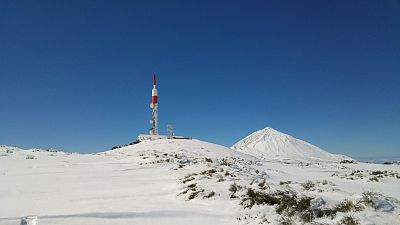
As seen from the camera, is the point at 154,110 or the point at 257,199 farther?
the point at 154,110

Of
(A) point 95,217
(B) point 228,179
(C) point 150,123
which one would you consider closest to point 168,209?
(A) point 95,217

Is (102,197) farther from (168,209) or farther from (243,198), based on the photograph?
(243,198)

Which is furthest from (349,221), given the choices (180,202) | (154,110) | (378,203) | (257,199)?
(154,110)

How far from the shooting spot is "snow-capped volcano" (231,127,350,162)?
44.3 m

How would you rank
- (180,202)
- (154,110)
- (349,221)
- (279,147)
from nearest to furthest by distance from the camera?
(349,221) < (180,202) < (279,147) < (154,110)

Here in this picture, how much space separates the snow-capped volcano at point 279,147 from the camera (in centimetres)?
4434

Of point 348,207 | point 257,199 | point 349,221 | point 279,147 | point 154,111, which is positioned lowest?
point 349,221

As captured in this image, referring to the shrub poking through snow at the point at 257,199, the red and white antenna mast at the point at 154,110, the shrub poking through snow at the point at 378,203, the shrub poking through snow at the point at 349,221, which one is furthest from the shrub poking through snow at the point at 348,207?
the red and white antenna mast at the point at 154,110

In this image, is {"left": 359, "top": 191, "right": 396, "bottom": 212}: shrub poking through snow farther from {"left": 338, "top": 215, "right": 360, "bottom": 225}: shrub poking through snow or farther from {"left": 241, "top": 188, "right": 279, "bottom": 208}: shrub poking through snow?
{"left": 241, "top": 188, "right": 279, "bottom": 208}: shrub poking through snow

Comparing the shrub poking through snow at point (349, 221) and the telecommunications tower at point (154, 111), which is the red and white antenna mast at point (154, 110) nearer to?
the telecommunications tower at point (154, 111)

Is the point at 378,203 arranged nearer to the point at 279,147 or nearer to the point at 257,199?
the point at 257,199

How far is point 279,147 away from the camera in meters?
Answer: 47.3

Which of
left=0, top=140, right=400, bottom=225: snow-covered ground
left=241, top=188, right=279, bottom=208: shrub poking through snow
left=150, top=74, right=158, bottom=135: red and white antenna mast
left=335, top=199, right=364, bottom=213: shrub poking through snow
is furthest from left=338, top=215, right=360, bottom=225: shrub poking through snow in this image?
left=150, top=74, right=158, bottom=135: red and white antenna mast

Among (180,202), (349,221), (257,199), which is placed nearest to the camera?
(349,221)
